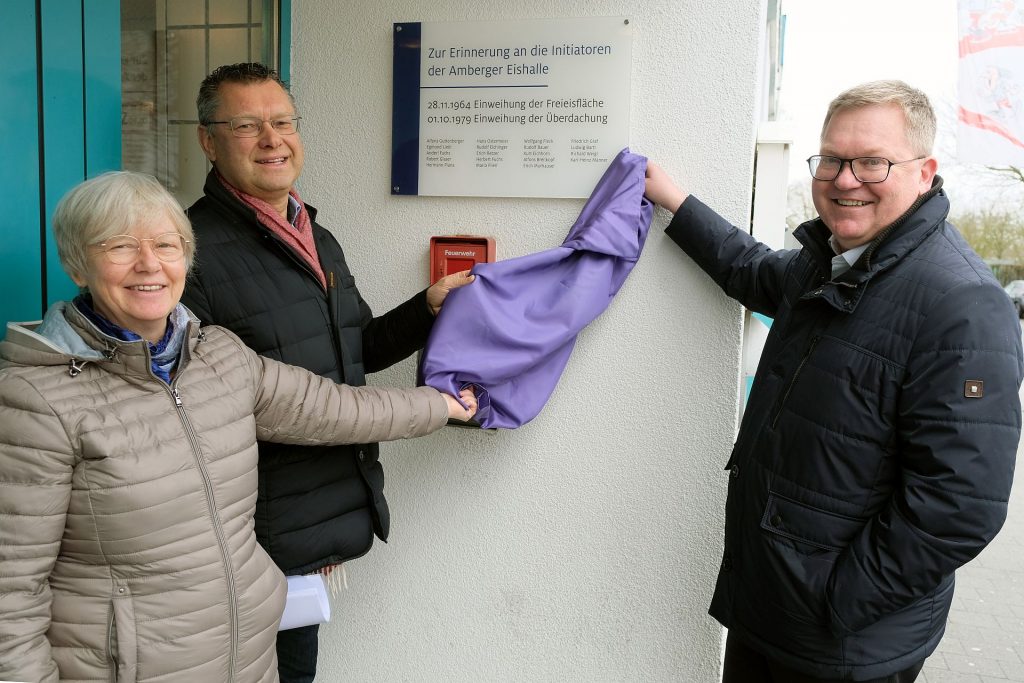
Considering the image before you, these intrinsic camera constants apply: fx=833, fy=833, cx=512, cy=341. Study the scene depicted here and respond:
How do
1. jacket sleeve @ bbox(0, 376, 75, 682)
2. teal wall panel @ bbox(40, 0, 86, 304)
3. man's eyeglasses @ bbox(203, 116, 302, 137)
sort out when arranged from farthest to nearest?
man's eyeglasses @ bbox(203, 116, 302, 137) → teal wall panel @ bbox(40, 0, 86, 304) → jacket sleeve @ bbox(0, 376, 75, 682)

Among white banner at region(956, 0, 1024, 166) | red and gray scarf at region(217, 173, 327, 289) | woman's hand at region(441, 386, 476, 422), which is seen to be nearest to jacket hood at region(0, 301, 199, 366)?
red and gray scarf at region(217, 173, 327, 289)

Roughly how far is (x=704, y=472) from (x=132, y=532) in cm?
163

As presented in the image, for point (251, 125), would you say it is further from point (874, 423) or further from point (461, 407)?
point (874, 423)

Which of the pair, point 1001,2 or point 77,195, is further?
point 1001,2

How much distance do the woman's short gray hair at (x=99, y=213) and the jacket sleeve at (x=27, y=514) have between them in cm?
28

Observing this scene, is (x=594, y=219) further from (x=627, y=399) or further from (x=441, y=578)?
(x=441, y=578)

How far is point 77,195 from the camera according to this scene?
1.59 m

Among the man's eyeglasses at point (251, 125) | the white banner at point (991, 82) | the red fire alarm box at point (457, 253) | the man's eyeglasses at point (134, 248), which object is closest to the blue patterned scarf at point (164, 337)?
the man's eyeglasses at point (134, 248)

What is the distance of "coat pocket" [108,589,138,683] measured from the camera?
1499mm

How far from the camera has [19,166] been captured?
1.91 metres

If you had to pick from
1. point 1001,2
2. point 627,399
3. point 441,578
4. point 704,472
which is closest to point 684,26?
point 627,399

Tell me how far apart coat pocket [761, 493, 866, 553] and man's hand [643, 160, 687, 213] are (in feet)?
3.00

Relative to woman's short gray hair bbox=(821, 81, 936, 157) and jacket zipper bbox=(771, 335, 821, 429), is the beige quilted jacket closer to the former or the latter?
jacket zipper bbox=(771, 335, 821, 429)

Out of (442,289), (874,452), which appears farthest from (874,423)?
(442,289)
